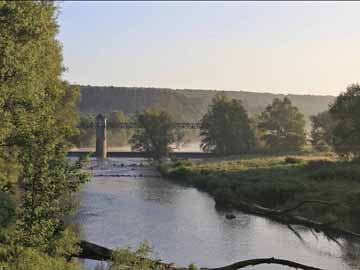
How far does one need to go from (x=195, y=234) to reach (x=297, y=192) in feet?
48.5

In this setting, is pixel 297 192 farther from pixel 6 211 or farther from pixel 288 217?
pixel 6 211

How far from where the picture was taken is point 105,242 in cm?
3102

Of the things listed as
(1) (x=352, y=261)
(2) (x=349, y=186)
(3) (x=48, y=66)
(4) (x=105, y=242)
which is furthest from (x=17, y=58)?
(2) (x=349, y=186)

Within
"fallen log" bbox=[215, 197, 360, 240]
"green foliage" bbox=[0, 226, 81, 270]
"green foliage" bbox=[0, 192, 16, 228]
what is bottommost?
"fallen log" bbox=[215, 197, 360, 240]

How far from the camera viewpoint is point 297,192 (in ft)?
149

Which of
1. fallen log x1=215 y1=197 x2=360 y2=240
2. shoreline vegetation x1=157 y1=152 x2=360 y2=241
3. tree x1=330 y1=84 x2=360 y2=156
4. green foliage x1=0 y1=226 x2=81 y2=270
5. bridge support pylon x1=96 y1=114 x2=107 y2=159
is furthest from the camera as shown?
bridge support pylon x1=96 y1=114 x2=107 y2=159

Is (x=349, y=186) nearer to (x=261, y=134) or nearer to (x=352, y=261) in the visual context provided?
(x=352, y=261)

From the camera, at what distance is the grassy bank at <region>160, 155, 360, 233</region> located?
38750 millimetres

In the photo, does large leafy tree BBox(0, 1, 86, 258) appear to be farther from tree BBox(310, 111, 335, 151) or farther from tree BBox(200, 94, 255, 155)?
tree BBox(310, 111, 335, 151)

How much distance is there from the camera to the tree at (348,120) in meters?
58.7

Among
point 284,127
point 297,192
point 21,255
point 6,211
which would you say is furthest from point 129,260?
point 284,127

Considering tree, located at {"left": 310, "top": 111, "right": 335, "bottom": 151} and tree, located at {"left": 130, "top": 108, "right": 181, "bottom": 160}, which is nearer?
tree, located at {"left": 310, "top": 111, "right": 335, "bottom": 151}

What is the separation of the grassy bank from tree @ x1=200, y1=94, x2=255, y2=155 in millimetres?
38562

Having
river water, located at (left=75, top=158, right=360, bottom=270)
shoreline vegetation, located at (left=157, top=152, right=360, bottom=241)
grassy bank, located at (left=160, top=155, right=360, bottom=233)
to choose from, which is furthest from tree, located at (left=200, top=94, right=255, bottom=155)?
river water, located at (left=75, top=158, right=360, bottom=270)
